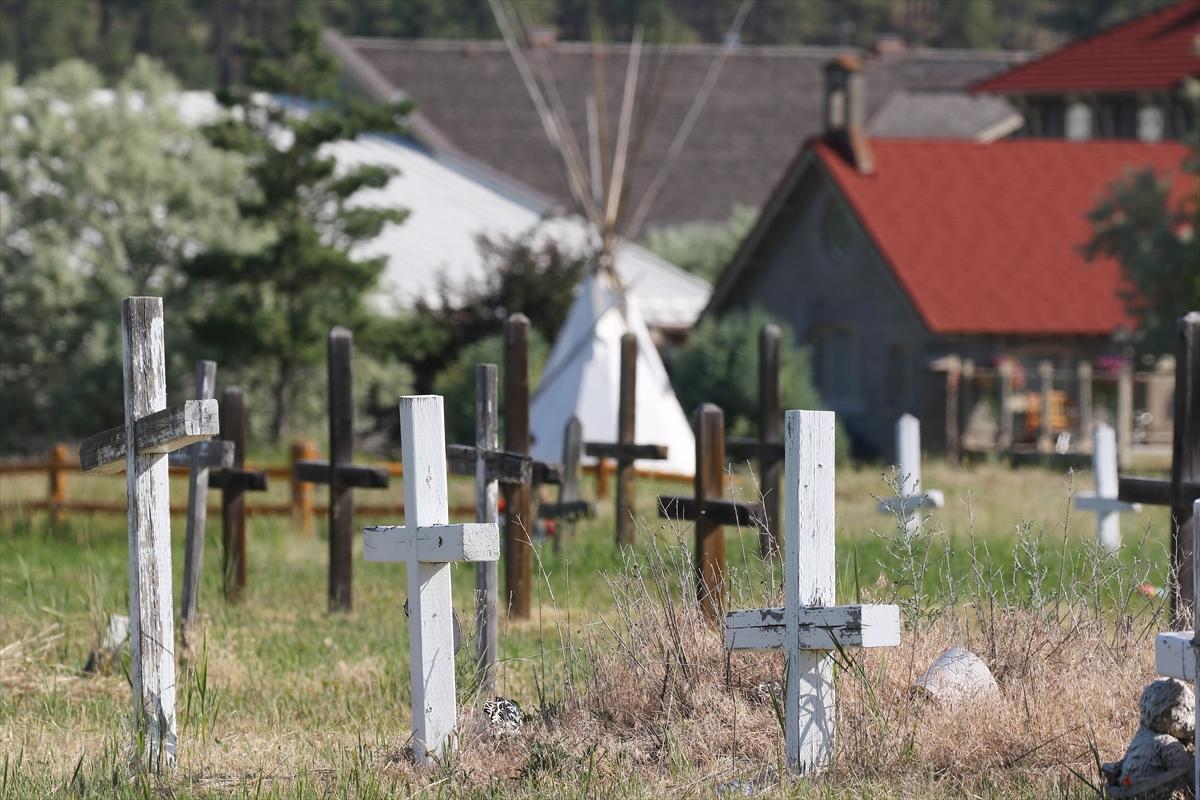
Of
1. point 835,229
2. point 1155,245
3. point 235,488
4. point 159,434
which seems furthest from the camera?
point 835,229

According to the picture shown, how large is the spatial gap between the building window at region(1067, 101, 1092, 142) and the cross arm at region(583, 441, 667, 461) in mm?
30364

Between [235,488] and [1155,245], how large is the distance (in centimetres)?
1687

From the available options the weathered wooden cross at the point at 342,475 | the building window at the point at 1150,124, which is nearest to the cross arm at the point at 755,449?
the weathered wooden cross at the point at 342,475

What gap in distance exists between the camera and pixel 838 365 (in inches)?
1237

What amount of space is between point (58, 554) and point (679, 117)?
3850 cm

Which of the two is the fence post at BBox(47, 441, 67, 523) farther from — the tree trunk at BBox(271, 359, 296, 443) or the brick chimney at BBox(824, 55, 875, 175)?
the brick chimney at BBox(824, 55, 875, 175)

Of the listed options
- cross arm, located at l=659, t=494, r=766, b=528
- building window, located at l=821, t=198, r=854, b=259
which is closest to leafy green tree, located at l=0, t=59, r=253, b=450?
building window, located at l=821, t=198, r=854, b=259

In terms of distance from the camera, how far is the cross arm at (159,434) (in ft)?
20.0

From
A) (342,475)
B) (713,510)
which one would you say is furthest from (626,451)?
(713,510)

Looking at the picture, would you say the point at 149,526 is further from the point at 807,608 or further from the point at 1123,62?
the point at 1123,62

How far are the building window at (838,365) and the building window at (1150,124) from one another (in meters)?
13.4

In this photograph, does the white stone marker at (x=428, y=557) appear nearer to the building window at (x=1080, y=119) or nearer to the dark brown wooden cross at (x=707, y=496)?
the dark brown wooden cross at (x=707, y=496)

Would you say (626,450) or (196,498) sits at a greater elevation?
(626,450)

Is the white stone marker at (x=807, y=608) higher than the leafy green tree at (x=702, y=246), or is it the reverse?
the leafy green tree at (x=702, y=246)
